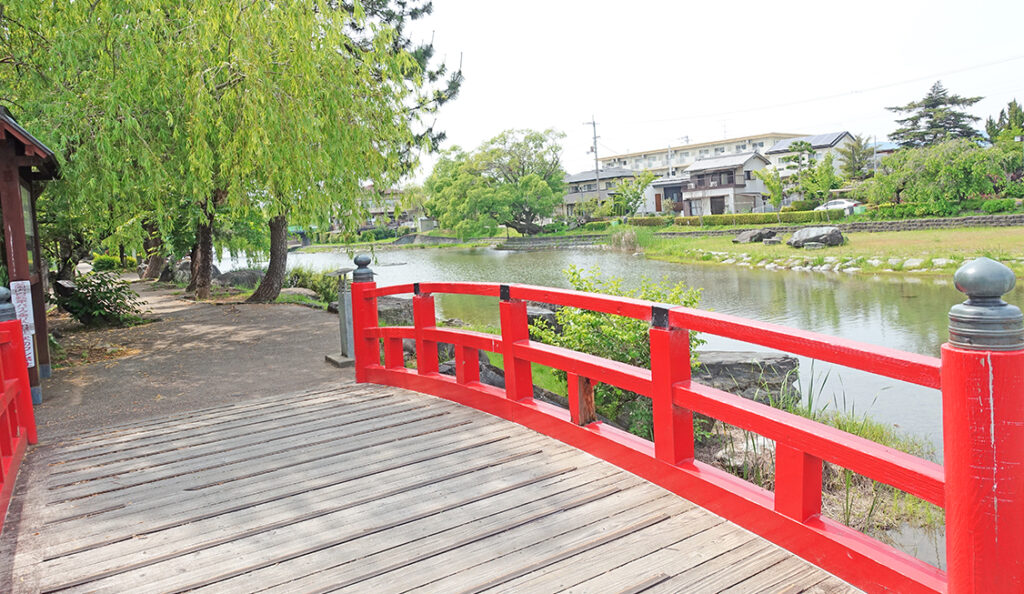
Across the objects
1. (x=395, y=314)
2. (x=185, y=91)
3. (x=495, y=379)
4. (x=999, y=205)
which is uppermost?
(x=185, y=91)

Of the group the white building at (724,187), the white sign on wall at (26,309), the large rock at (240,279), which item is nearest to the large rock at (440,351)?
the white sign on wall at (26,309)

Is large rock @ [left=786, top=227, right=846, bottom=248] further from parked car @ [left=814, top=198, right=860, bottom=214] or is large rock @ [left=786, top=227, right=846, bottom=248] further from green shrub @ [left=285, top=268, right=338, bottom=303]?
green shrub @ [left=285, top=268, right=338, bottom=303]

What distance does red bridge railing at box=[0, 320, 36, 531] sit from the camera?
3807 millimetres

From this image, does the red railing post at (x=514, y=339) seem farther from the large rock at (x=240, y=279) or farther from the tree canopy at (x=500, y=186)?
the tree canopy at (x=500, y=186)

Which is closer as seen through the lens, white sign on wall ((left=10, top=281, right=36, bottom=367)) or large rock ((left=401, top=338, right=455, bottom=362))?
white sign on wall ((left=10, top=281, right=36, bottom=367))

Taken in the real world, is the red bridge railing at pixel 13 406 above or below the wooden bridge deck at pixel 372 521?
above

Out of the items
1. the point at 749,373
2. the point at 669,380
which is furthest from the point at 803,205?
the point at 669,380

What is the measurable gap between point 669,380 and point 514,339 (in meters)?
1.29

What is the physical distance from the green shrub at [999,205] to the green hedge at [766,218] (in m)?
7.07

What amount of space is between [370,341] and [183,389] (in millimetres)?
2113

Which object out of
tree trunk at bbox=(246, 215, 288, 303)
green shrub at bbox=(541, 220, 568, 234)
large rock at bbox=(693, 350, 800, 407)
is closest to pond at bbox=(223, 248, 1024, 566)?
large rock at bbox=(693, 350, 800, 407)

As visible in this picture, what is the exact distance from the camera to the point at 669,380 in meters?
3.11

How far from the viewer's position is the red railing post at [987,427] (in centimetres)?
190

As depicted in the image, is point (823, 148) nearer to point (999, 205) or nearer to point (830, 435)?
point (999, 205)
